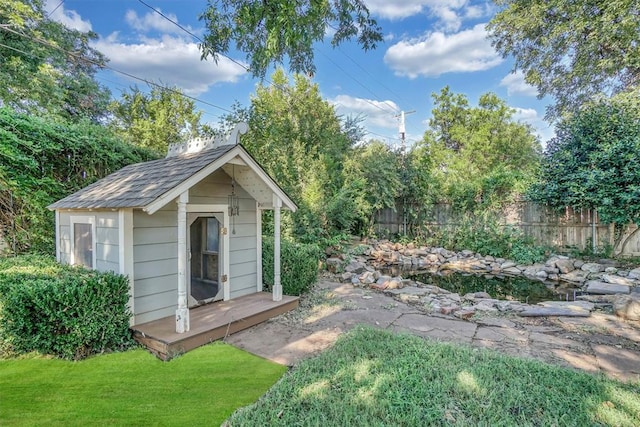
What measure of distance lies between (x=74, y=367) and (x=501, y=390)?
3948 millimetres

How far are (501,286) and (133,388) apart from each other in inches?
301

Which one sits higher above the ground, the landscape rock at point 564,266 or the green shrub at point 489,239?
the green shrub at point 489,239

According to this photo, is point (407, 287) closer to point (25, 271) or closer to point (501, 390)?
point (501, 390)

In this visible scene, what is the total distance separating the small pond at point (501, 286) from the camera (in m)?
6.53

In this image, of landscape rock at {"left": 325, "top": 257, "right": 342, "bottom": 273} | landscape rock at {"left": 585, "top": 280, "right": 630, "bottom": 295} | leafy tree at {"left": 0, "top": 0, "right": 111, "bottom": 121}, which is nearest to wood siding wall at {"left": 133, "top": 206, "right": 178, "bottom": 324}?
landscape rock at {"left": 325, "top": 257, "right": 342, "bottom": 273}

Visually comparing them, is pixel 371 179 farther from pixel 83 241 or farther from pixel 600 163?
pixel 83 241

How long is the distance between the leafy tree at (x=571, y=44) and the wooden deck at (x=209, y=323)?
37.5 feet

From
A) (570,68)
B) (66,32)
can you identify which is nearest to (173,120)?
(66,32)

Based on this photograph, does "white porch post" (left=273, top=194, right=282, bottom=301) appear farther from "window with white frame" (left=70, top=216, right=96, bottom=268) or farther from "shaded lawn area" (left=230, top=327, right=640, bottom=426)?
"window with white frame" (left=70, top=216, right=96, bottom=268)

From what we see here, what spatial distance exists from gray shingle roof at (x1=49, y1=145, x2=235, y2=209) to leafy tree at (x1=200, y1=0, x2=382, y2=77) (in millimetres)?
1320

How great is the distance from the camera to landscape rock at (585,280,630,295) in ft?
20.4

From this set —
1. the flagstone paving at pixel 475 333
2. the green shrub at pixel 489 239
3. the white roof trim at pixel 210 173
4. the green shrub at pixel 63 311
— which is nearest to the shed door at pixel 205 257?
the white roof trim at pixel 210 173

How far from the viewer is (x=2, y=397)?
2.55 meters

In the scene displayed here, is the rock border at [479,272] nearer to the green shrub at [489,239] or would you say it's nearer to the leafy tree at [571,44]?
the green shrub at [489,239]
